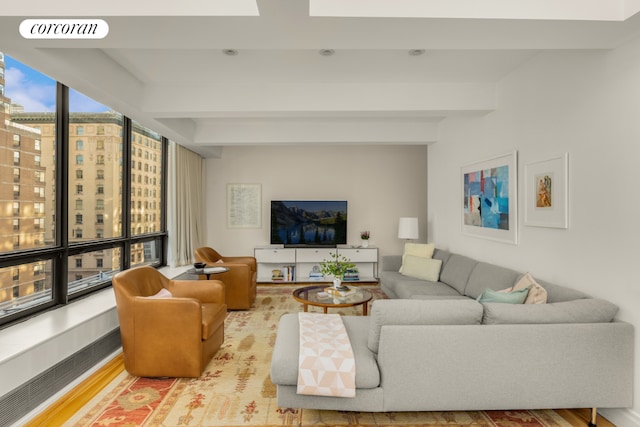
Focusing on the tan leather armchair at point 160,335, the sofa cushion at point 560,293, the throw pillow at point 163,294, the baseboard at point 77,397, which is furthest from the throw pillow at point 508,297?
the baseboard at point 77,397

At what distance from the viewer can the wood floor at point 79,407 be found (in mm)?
2432

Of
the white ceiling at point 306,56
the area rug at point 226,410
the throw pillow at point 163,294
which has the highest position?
the white ceiling at point 306,56

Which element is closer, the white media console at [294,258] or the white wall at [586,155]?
the white wall at [586,155]

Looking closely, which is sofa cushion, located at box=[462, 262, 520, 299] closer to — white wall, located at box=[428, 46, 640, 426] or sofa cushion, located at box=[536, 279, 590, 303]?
white wall, located at box=[428, 46, 640, 426]

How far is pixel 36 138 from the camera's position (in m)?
3.14

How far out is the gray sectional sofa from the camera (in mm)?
2283

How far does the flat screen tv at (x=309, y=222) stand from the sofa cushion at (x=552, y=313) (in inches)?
174

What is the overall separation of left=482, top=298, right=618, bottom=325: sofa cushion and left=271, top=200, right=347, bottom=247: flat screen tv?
14.5 feet

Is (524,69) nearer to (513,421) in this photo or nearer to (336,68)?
(336,68)

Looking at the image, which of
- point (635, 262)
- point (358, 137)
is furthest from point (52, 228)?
point (635, 262)

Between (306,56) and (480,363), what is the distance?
267cm

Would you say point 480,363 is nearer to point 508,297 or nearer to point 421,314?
point 421,314

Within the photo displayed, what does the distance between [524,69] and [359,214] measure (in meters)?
3.92

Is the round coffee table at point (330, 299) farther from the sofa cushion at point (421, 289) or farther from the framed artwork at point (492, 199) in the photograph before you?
the framed artwork at point (492, 199)
